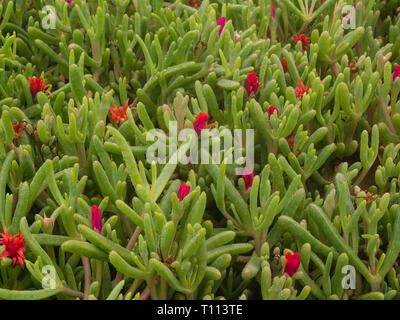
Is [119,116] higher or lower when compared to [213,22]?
lower

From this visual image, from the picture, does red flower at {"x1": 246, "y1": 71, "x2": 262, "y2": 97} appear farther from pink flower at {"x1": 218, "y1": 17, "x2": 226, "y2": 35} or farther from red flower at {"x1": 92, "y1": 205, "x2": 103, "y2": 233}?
red flower at {"x1": 92, "y1": 205, "x2": 103, "y2": 233}

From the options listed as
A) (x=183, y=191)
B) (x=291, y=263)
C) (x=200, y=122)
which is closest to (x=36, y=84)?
(x=200, y=122)

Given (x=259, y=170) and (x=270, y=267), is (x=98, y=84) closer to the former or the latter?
(x=259, y=170)

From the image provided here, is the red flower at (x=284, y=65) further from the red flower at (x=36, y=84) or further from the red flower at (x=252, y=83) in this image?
the red flower at (x=36, y=84)

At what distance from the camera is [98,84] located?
1.42m

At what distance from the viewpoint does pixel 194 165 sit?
118cm

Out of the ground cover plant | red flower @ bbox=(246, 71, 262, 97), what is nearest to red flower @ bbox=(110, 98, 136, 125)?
the ground cover plant

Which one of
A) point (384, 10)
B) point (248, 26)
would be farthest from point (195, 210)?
point (384, 10)

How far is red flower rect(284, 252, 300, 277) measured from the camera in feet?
3.20

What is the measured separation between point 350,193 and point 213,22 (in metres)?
0.63

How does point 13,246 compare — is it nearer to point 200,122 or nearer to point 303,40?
point 200,122

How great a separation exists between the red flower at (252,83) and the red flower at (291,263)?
0.51 meters

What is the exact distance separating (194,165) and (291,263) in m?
0.32

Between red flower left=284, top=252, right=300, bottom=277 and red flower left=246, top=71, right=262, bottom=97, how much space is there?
51 centimetres
